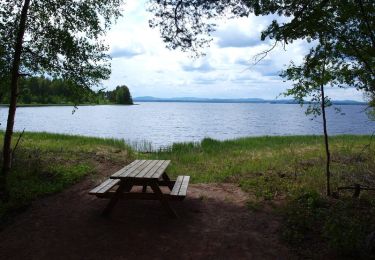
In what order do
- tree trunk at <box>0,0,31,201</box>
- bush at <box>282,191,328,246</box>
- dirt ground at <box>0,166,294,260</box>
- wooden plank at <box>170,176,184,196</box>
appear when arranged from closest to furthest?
dirt ground at <box>0,166,294,260</box>
bush at <box>282,191,328,246</box>
wooden plank at <box>170,176,184,196</box>
tree trunk at <box>0,0,31,201</box>

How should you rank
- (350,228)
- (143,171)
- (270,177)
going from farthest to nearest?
(270,177)
(143,171)
(350,228)

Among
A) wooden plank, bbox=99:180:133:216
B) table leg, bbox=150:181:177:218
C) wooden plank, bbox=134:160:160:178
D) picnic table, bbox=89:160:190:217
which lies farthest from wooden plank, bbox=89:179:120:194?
table leg, bbox=150:181:177:218

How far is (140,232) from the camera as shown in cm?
713

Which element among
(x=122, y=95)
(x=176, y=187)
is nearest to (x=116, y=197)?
(x=176, y=187)

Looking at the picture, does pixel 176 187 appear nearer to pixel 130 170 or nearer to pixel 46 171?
pixel 130 170

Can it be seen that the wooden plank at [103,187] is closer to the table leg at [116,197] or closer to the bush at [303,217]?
the table leg at [116,197]

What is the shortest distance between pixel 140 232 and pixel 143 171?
1316mm

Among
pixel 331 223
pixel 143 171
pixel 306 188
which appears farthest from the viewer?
pixel 306 188

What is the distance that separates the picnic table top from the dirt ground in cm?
91

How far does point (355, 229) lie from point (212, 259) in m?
2.68

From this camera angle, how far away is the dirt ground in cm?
645

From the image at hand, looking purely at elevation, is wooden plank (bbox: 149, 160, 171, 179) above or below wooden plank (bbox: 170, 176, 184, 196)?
above

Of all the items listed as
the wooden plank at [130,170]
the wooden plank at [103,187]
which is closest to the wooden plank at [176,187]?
the wooden plank at [130,170]

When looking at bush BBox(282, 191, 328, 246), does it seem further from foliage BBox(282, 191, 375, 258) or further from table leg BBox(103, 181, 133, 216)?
table leg BBox(103, 181, 133, 216)
